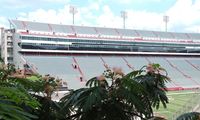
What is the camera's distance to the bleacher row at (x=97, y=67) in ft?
136

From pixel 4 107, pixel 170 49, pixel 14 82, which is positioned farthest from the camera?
pixel 170 49

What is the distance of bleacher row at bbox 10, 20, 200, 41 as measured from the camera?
46.6 metres

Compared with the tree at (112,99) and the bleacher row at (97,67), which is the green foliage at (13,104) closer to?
the tree at (112,99)

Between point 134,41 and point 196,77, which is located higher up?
point 134,41

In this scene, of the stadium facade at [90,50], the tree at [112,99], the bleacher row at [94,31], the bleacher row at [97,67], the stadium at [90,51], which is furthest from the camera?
the bleacher row at [94,31]

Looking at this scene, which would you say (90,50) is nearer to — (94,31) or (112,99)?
(94,31)

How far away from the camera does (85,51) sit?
4731 centimetres

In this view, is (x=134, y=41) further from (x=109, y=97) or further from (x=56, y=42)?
(x=109, y=97)

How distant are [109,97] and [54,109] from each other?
1.83 feet

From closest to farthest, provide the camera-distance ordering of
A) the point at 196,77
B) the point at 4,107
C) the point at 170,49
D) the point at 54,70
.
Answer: the point at 4,107
the point at 54,70
the point at 196,77
the point at 170,49

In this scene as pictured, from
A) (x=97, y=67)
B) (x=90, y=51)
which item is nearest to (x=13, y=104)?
(x=97, y=67)

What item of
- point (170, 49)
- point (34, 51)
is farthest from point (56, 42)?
point (170, 49)

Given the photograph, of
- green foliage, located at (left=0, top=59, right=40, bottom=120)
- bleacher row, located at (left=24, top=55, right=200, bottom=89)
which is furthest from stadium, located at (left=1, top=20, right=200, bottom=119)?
green foliage, located at (left=0, top=59, right=40, bottom=120)

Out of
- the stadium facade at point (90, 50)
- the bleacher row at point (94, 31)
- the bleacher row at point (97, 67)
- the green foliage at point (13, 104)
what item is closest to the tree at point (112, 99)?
the green foliage at point (13, 104)
